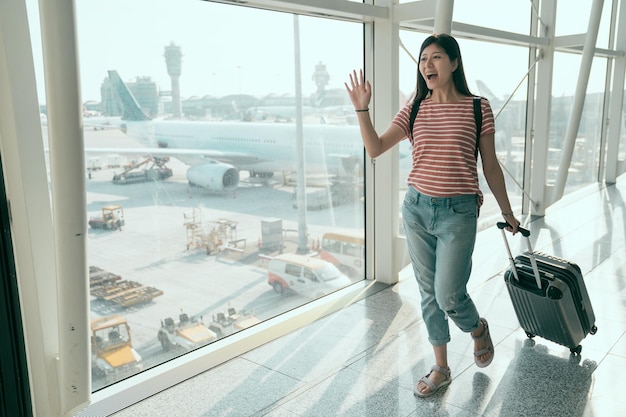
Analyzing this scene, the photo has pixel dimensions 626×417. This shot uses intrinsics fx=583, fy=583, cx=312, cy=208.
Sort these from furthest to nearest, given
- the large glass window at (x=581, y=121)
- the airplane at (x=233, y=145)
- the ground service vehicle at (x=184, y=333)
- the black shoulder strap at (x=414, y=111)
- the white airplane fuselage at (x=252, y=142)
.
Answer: the large glass window at (x=581, y=121)
the ground service vehicle at (x=184, y=333)
the white airplane fuselage at (x=252, y=142)
the airplane at (x=233, y=145)
the black shoulder strap at (x=414, y=111)

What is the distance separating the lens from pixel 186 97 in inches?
118

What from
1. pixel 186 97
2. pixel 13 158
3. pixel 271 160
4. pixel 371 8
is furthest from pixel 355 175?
pixel 13 158

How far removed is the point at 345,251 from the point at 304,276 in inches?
19.8

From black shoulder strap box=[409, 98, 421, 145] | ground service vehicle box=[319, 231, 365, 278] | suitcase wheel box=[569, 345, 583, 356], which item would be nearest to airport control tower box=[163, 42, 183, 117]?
black shoulder strap box=[409, 98, 421, 145]

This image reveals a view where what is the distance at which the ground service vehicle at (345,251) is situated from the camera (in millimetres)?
4184

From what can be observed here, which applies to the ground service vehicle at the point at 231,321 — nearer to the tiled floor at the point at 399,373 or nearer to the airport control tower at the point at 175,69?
the tiled floor at the point at 399,373

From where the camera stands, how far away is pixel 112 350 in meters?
2.80

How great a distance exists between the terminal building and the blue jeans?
93 millimetres

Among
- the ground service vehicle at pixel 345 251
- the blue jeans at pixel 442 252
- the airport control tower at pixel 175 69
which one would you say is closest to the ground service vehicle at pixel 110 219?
the airport control tower at pixel 175 69

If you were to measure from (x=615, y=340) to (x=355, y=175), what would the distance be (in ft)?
6.59

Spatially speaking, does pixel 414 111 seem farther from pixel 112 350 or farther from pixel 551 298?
pixel 112 350

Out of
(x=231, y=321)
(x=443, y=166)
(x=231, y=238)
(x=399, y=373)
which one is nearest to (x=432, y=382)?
(x=399, y=373)

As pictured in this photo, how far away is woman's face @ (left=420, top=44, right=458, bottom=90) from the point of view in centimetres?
248

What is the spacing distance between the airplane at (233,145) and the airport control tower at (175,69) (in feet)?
0.26
